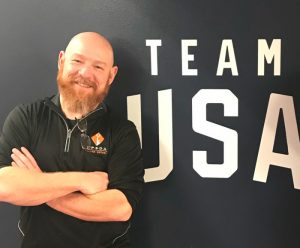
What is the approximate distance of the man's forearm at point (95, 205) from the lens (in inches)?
66.7

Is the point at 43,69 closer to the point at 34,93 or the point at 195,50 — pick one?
the point at 34,93

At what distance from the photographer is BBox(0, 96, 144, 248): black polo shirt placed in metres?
1.78

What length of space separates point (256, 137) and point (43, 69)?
1096mm

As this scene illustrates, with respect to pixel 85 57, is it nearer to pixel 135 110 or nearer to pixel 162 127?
pixel 135 110

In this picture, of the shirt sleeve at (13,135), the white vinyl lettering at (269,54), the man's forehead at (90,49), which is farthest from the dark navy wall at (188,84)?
the shirt sleeve at (13,135)

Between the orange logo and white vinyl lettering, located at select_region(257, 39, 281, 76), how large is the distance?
0.79 meters

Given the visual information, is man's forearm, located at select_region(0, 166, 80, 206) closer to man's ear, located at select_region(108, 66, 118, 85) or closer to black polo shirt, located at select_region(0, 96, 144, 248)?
black polo shirt, located at select_region(0, 96, 144, 248)

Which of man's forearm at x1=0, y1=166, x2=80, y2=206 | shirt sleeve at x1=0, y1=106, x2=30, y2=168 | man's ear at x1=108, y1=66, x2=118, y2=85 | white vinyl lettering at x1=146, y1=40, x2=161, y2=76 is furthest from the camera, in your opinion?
white vinyl lettering at x1=146, y1=40, x2=161, y2=76

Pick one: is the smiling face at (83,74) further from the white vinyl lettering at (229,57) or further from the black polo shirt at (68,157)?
the white vinyl lettering at (229,57)

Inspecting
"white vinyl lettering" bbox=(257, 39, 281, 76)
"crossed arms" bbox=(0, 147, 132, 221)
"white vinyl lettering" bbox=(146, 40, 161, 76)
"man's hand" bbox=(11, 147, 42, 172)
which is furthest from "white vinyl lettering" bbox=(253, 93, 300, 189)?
"man's hand" bbox=(11, 147, 42, 172)

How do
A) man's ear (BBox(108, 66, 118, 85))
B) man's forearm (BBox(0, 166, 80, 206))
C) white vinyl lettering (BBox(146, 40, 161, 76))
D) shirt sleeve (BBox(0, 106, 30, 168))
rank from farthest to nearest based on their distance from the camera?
white vinyl lettering (BBox(146, 40, 161, 76))
man's ear (BBox(108, 66, 118, 85))
shirt sleeve (BBox(0, 106, 30, 168))
man's forearm (BBox(0, 166, 80, 206))

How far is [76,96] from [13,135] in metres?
0.31

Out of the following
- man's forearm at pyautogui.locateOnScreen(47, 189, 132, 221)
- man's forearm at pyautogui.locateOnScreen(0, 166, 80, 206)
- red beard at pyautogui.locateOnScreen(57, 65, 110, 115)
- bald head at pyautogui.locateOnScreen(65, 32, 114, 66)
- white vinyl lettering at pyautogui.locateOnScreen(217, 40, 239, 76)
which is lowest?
man's forearm at pyautogui.locateOnScreen(47, 189, 132, 221)

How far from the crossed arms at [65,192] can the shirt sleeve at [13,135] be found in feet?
0.10
